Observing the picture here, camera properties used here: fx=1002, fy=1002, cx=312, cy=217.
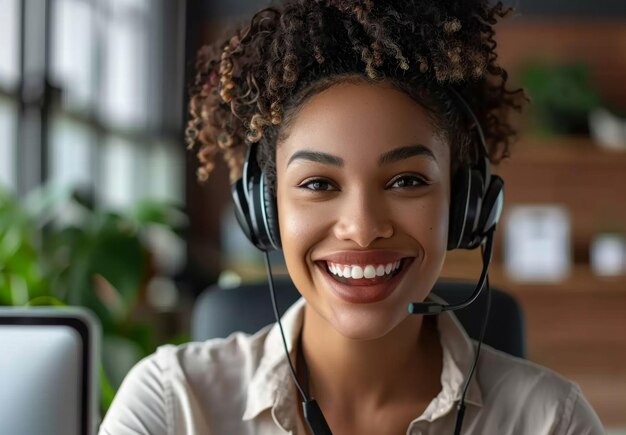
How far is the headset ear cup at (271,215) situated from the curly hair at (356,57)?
3 cm

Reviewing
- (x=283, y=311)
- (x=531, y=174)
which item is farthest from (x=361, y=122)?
(x=531, y=174)

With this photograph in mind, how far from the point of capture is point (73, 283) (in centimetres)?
224

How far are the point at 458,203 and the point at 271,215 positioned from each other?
0.83 feet

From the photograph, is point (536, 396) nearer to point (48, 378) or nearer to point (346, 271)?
point (346, 271)

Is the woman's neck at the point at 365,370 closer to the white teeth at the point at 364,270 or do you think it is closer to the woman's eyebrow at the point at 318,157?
the white teeth at the point at 364,270

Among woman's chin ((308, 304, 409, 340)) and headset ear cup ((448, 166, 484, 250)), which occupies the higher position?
headset ear cup ((448, 166, 484, 250))

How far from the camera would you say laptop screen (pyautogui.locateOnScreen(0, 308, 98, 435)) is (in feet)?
3.22

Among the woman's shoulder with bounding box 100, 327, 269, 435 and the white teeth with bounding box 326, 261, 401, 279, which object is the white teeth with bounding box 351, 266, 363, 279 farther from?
the woman's shoulder with bounding box 100, 327, 269, 435

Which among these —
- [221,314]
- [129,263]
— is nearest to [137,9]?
[129,263]

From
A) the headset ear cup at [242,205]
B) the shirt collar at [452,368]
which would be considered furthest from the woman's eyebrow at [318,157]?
the shirt collar at [452,368]

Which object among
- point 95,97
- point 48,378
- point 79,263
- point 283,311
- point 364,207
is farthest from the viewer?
point 95,97

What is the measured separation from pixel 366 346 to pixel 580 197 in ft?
12.7

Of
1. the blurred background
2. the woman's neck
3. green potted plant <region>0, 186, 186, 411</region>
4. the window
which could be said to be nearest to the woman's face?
the woman's neck

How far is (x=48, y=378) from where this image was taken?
98cm
